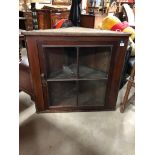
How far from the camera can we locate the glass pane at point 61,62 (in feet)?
4.64

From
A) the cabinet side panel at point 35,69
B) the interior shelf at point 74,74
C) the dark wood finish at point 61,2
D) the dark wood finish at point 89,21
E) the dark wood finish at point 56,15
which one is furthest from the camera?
the dark wood finish at point 61,2

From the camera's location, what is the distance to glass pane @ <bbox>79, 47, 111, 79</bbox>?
4.75ft

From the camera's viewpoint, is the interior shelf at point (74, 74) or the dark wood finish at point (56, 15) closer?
the interior shelf at point (74, 74)

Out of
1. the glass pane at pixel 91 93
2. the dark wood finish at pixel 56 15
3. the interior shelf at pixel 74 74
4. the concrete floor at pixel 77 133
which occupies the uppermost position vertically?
the dark wood finish at pixel 56 15

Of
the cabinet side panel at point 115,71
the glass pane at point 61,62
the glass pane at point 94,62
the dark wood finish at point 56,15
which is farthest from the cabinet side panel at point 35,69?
the dark wood finish at point 56,15

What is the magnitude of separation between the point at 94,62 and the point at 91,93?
1.22ft

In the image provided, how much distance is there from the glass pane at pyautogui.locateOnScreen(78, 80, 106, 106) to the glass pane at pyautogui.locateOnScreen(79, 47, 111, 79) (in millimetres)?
105

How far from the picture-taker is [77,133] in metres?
1.46

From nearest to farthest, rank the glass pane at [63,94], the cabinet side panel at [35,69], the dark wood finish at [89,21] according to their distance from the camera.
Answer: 1. the cabinet side panel at [35,69]
2. the glass pane at [63,94]
3. the dark wood finish at [89,21]

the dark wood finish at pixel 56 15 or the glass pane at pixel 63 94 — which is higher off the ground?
the dark wood finish at pixel 56 15

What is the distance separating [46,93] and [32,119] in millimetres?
333

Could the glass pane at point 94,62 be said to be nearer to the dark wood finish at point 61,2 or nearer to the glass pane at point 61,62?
the glass pane at point 61,62

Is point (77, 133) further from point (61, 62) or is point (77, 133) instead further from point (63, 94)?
point (61, 62)
